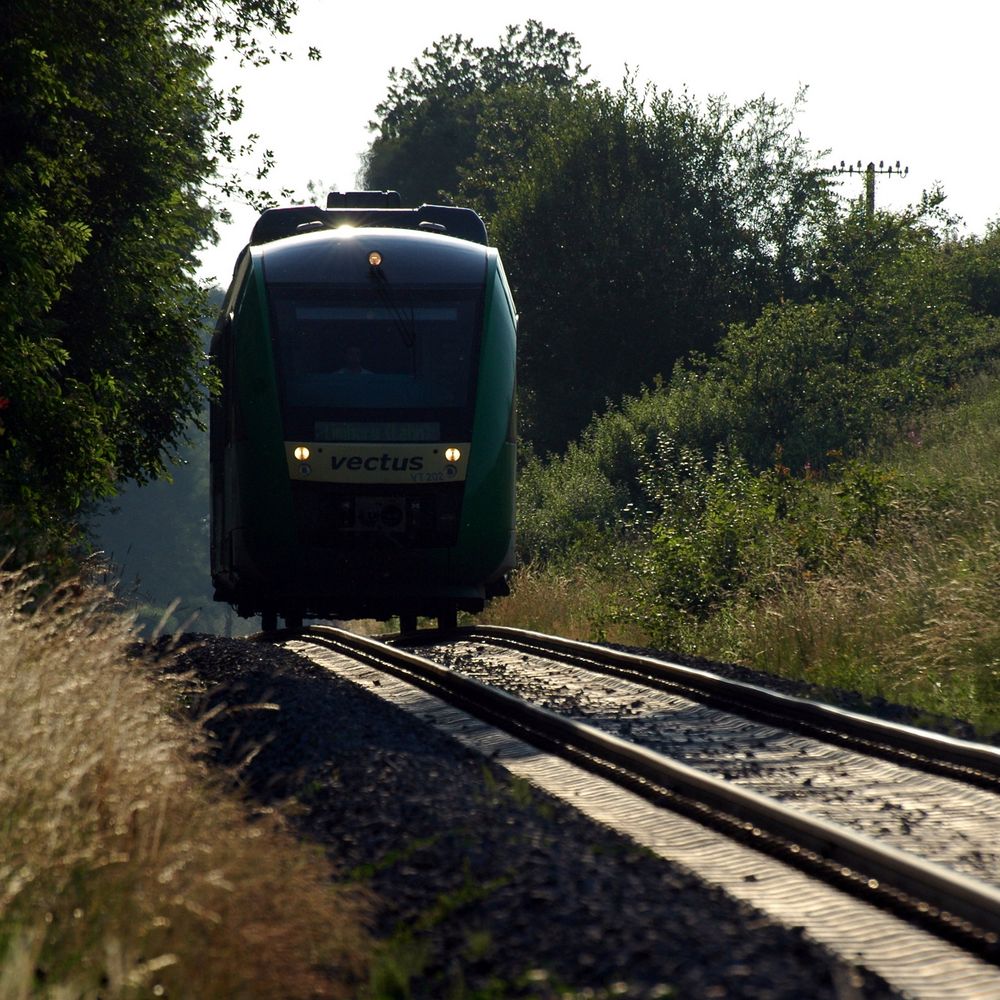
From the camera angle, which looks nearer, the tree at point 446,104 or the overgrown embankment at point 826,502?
the overgrown embankment at point 826,502

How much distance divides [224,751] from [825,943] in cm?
365

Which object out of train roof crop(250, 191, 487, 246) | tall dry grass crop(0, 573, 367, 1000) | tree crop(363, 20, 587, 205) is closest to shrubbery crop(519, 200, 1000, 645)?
train roof crop(250, 191, 487, 246)

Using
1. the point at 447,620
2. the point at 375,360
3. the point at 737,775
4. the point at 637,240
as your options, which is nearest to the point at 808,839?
the point at 737,775

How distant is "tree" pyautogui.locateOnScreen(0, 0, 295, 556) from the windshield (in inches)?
71.6

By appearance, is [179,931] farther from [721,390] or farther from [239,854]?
[721,390]

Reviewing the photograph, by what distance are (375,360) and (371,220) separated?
8.72ft

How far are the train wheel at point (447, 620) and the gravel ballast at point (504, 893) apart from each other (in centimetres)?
621

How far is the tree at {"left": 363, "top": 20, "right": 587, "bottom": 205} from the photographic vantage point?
5884 cm

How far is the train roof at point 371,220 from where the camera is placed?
44.7 ft

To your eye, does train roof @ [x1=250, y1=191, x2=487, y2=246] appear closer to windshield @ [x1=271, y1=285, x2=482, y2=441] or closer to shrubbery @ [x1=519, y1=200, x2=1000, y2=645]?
windshield @ [x1=271, y1=285, x2=482, y2=441]

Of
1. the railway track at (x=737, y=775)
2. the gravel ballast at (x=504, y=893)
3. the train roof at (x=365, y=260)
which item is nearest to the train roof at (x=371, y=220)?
the train roof at (x=365, y=260)

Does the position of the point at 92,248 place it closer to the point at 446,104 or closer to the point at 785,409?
the point at 785,409

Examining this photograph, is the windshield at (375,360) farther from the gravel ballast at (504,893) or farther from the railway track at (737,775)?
the gravel ballast at (504,893)

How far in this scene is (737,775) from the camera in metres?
6.70
